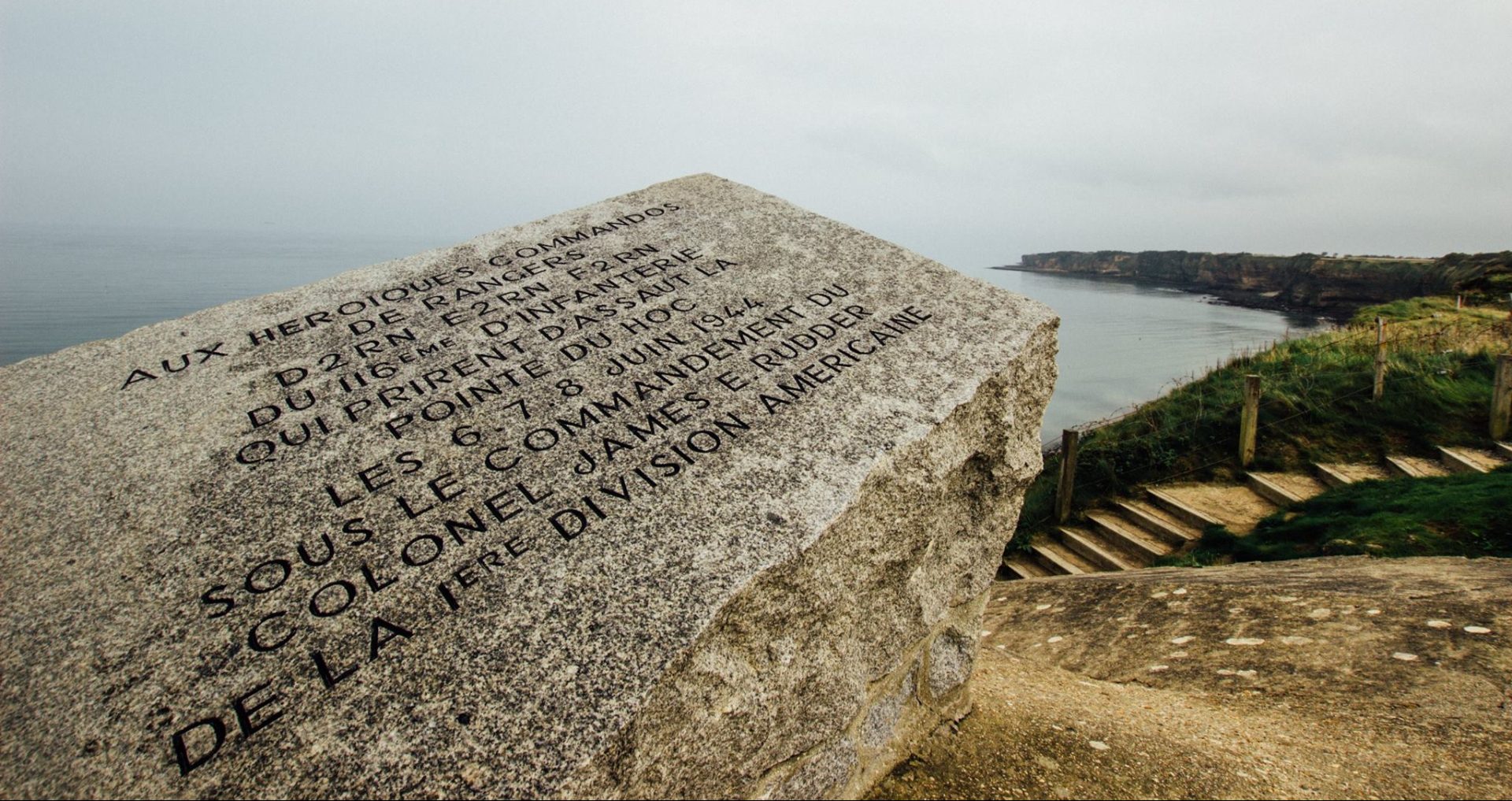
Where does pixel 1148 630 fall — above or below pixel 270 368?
below

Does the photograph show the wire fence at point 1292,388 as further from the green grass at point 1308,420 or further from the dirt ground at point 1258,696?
the dirt ground at point 1258,696

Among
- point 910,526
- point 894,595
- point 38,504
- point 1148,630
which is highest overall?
point 38,504

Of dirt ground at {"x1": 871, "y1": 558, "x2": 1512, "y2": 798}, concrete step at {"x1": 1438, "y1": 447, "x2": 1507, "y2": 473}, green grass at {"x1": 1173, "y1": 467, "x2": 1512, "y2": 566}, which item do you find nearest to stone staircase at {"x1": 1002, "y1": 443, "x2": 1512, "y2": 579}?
concrete step at {"x1": 1438, "y1": 447, "x2": 1507, "y2": 473}

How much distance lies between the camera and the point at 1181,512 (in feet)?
25.7

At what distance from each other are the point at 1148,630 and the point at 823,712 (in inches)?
107

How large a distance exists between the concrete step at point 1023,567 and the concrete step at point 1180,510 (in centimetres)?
152

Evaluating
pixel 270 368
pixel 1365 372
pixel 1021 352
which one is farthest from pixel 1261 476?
pixel 270 368

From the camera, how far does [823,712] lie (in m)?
2.62

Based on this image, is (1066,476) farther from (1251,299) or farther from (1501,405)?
(1251,299)

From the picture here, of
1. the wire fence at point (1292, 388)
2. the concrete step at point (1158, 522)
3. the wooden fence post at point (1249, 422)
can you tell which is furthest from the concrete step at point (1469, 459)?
the concrete step at point (1158, 522)

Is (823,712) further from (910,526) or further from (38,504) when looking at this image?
(38,504)

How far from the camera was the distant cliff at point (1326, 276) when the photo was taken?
16.5m

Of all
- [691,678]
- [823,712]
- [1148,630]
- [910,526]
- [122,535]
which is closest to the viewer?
[691,678]

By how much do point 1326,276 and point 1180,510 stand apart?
805 inches
